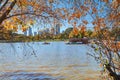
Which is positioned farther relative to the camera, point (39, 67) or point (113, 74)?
point (39, 67)

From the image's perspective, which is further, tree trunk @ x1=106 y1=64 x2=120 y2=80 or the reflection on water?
the reflection on water

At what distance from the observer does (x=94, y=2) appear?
869 centimetres

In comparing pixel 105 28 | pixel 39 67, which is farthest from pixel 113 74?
pixel 39 67

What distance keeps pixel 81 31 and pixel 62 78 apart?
1366 cm

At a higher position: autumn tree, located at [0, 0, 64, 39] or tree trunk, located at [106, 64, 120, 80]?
autumn tree, located at [0, 0, 64, 39]

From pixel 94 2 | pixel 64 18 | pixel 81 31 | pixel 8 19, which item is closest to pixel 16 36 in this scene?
pixel 8 19

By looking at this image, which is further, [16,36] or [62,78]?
[62,78]

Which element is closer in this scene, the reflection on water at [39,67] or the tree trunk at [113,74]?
the tree trunk at [113,74]

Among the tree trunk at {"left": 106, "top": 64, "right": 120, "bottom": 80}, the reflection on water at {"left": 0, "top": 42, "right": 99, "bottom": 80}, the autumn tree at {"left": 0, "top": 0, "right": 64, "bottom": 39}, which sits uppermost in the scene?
the autumn tree at {"left": 0, "top": 0, "right": 64, "bottom": 39}

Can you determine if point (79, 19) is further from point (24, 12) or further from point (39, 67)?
point (39, 67)

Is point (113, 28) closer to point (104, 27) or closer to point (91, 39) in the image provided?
point (104, 27)

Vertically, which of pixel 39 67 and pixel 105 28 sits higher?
pixel 105 28

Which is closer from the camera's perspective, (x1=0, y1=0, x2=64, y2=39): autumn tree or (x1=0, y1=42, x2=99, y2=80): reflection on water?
(x1=0, y1=0, x2=64, y2=39): autumn tree

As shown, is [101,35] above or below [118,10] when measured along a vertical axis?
below
